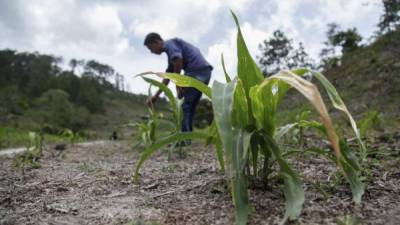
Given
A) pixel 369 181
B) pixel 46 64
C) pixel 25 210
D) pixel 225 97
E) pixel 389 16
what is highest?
pixel 46 64

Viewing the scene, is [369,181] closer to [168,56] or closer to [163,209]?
[163,209]

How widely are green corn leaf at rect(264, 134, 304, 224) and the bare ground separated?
83 millimetres

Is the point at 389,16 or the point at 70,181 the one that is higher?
the point at 389,16

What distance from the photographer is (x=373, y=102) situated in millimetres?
6234

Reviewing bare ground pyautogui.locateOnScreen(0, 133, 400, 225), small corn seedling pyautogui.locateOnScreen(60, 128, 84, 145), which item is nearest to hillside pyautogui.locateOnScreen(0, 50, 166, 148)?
small corn seedling pyautogui.locateOnScreen(60, 128, 84, 145)

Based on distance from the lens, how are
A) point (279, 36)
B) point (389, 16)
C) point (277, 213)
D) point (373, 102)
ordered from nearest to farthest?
point (277, 213) < point (373, 102) < point (389, 16) < point (279, 36)

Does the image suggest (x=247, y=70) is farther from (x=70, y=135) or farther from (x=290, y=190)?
(x=70, y=135)

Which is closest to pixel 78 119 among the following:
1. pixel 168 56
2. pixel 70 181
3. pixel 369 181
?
pixel 168 56

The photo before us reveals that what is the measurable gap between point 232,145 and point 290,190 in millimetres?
279

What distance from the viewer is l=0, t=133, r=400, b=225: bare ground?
113 cm

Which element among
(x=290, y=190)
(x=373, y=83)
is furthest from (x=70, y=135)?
(x=373, y=83)

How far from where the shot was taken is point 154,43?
3.90 m

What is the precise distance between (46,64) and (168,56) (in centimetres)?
2743

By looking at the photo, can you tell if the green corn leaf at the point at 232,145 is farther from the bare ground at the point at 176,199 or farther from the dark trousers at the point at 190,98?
the dark trousers at the point at 190,98
